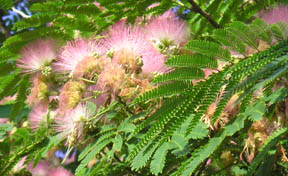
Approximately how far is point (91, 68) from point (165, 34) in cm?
51

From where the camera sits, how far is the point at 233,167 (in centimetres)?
250

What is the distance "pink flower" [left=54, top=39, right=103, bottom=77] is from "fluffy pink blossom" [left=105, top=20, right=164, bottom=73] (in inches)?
3.1

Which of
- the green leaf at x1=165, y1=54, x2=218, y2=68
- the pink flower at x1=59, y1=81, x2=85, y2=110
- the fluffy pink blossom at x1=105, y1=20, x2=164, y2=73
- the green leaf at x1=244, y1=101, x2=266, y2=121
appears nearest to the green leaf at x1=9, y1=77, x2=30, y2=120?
the pink flower at x1=59, y1=81, x2=85, y2=110

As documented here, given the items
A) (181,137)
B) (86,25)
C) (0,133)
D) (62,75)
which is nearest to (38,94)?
(62,75)

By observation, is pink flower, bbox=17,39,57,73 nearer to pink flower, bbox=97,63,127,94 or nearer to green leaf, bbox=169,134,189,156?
pink flower, bbox=97,63,127,94

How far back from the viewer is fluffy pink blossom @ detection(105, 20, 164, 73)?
1988 mm

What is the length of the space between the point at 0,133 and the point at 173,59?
3.72 ft

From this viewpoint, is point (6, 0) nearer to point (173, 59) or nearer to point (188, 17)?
point (173, 59)

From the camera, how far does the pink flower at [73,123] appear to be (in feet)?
7.00

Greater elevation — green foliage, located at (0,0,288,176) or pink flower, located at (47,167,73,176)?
green foliage, located at (0,0,288,176)

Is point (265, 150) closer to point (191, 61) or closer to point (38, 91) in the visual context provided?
point (191, 61)

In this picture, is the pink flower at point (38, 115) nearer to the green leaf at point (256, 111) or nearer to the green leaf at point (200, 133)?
the green leaf at point (200, 133)

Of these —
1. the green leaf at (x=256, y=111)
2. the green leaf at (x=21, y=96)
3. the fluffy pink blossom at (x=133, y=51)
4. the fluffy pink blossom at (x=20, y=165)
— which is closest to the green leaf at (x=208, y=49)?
the green leaf at (x=256, y=111)

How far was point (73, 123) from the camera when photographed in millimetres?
2168
